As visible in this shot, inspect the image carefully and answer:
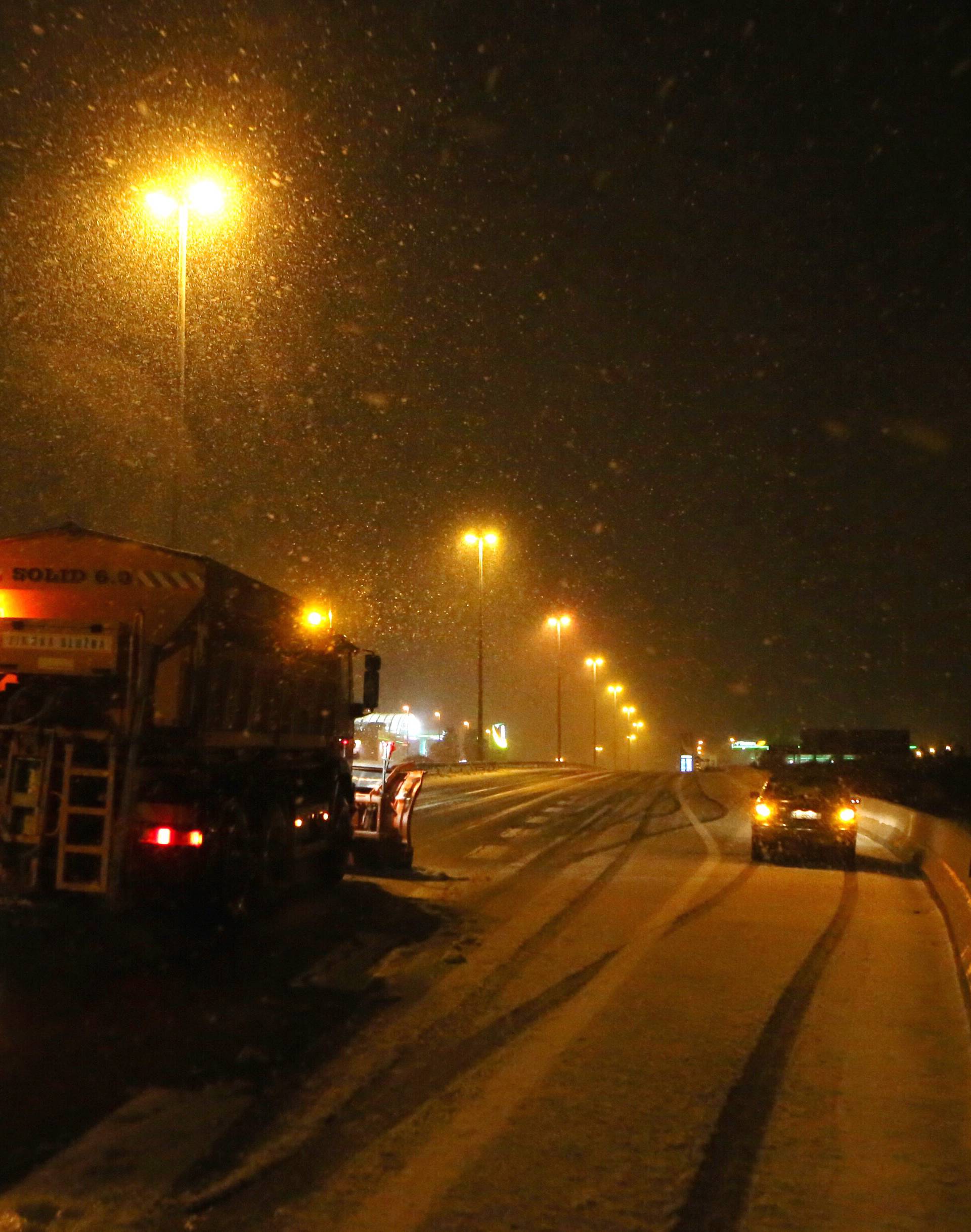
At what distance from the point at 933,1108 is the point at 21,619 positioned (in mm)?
8221

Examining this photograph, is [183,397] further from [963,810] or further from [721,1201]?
[963,810]

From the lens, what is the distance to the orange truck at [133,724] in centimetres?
1045

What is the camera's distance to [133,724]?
10.6m

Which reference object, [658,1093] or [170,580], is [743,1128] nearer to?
[658,1093]

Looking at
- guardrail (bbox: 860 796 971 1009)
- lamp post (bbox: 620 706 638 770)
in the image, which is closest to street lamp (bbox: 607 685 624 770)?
lamp post (bbox: 620 706 638 770)

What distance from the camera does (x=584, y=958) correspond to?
35.8 feet

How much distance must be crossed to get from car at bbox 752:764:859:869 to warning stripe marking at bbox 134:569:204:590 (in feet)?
40.0

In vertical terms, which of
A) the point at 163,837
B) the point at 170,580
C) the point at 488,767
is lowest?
the point at 163,837

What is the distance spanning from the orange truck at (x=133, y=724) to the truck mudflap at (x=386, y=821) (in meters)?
3.52

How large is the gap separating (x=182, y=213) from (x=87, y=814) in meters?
11.6

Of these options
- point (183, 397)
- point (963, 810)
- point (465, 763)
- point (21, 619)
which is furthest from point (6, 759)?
point (465, 763)

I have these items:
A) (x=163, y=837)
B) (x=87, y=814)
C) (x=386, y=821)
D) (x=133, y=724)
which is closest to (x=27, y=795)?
(x=87, y=814)

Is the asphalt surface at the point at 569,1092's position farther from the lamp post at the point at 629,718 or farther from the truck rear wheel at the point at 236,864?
the lamp post at the point at 629,718

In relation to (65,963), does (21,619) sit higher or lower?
higher
